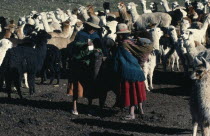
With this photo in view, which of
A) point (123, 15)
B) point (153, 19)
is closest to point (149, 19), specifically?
point (153, 19)

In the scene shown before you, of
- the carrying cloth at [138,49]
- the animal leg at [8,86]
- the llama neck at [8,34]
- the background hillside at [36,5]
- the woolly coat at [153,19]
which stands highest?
the background hillside at [36,5]

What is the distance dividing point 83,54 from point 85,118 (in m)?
1.14

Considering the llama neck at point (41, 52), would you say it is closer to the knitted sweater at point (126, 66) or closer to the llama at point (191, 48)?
the llama at point (191, 48)

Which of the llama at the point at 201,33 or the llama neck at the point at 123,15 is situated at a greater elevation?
the llama neck at the point at 123,15

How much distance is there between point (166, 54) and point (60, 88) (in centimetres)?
392

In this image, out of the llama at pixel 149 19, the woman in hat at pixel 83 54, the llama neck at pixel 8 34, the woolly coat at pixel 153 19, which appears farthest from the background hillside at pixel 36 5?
the woman in hat at pixel 83 54

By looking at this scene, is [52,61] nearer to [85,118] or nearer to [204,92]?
[85,118]

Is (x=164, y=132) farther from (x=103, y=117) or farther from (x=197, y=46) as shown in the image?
(x=197, y=46)

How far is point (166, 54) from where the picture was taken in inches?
683

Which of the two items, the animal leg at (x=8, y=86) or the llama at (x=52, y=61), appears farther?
the llama at (x=52, y=61)

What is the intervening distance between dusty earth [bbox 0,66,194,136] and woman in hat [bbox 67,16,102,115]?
23.5 inches

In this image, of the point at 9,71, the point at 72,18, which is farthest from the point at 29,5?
the point at 9,71

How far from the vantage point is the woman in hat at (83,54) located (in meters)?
10.7

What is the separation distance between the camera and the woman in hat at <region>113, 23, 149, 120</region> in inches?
406
